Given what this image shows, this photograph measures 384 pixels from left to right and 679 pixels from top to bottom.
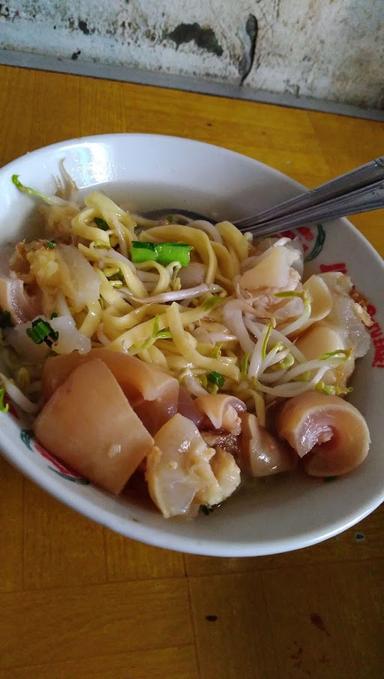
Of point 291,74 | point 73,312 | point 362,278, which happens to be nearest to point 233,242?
point 362,278

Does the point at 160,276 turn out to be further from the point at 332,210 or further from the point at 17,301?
the point at 332,210

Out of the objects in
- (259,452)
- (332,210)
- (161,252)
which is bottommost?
(259,452)

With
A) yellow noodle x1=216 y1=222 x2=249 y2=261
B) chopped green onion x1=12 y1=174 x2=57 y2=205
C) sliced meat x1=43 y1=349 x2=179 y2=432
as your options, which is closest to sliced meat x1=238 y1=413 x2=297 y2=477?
sliced meat x1=43 y1=349 x2=179 y2=432

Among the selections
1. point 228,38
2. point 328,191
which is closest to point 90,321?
point 328,191

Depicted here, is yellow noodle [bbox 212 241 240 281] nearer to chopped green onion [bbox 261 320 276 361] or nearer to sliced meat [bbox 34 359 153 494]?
chopped green onion [bbox 261 320 276 361]

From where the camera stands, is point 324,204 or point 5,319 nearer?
point 5,319

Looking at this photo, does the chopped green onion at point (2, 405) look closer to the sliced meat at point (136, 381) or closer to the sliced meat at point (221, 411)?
the sliced meat at point (136, 381)

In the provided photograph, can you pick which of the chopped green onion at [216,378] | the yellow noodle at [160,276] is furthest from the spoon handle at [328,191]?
the chopped green onion at [216,378]
